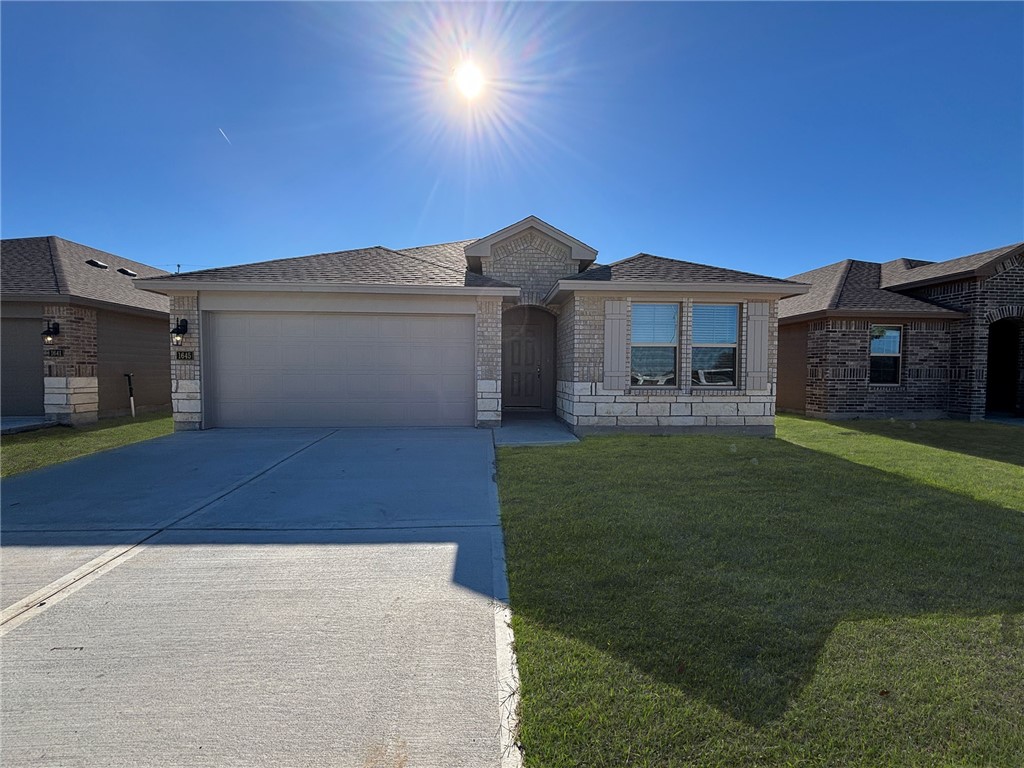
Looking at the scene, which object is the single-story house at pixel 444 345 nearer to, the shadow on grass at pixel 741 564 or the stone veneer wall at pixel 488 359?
the stone veneer wall at pixel 488 359

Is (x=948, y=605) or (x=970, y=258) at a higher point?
(x=970, y=258)

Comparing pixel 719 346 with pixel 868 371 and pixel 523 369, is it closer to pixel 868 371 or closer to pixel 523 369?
pixel 523 369

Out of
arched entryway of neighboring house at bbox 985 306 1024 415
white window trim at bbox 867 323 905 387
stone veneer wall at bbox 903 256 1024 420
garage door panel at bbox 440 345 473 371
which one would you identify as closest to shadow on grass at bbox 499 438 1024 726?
garage door panel at bbox 440 345 473 371

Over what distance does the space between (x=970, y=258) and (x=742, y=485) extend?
45.6ft

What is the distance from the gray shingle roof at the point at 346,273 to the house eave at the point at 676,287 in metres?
1.69

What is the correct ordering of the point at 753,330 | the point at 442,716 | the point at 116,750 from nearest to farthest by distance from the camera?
the point at 116,750 < the point at 442,716 < the point at 753,330

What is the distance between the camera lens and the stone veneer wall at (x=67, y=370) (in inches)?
423

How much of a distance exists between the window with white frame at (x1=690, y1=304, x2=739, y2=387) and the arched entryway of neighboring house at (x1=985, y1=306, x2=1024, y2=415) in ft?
32.0

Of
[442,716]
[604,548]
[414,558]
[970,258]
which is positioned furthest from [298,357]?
[970,258]

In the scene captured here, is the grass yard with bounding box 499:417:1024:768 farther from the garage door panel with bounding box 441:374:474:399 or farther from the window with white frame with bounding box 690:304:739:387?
the garage door panel with bounding box 441:374:474:399

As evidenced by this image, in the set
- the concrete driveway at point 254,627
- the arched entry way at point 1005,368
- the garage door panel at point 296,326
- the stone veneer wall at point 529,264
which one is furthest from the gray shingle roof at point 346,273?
the arched entry way at point 1005,368

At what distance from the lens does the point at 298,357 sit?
966cm

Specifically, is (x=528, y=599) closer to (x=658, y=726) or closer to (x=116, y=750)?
(x=658, y=726)

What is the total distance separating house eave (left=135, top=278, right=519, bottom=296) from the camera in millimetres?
9156
